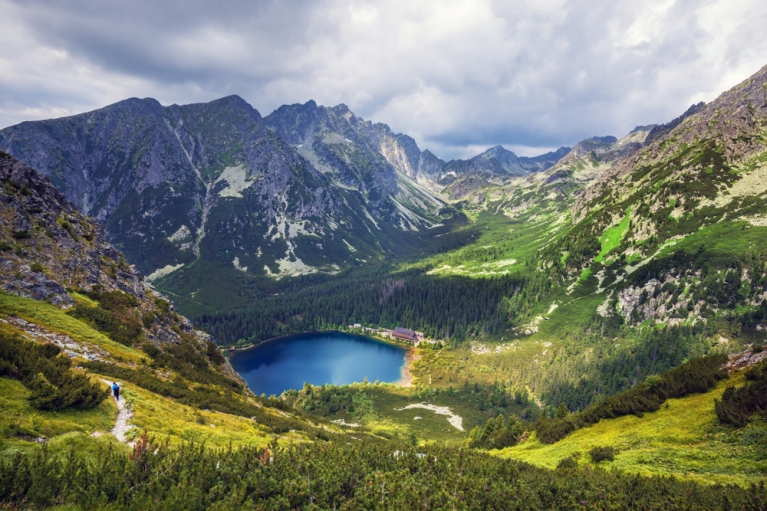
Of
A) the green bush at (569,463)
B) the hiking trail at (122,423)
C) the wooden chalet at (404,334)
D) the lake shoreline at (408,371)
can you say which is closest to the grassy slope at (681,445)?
the green bush at (569,463)

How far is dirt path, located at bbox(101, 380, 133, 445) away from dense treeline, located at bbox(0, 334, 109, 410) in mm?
1479

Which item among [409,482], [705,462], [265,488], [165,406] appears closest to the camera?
[265,488]

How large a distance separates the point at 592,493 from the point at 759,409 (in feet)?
50.2

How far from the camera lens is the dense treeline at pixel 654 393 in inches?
1249

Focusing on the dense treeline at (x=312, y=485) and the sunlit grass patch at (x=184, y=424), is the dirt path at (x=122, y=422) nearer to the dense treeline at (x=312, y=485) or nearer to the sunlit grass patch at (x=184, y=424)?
the sunlit grass patch at (x=184, y=424)

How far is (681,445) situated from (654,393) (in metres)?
11.2

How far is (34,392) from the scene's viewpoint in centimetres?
1894

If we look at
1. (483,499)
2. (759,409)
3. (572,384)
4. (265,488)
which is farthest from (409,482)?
(572,384)

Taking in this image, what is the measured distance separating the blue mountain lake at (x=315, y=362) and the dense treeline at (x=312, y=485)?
12172cm

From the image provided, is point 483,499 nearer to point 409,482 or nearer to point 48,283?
point 409,482

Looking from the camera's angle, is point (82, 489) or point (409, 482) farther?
point (409, 482)

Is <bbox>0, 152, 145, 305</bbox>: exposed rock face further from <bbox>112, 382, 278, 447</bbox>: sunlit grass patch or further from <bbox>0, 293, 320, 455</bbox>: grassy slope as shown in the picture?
<bbox>112, 382, 278, 447</bbox>: sunlit grass patch

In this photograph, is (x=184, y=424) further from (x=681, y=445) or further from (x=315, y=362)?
(x=315, y=362)

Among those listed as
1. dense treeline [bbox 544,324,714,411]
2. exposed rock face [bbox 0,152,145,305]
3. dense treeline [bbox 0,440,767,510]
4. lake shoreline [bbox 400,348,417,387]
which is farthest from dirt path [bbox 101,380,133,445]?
lake shoreline [bbox 400,348,417,387]
